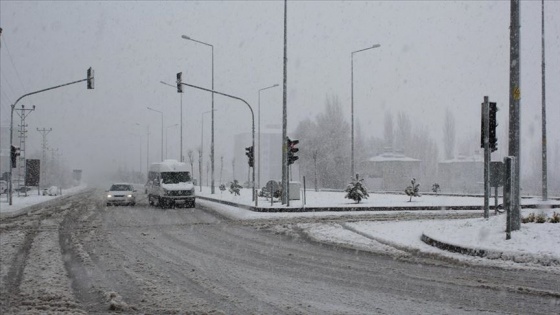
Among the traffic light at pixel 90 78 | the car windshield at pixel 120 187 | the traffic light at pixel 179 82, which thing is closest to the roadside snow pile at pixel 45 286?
the traffic light at pixel 179 82

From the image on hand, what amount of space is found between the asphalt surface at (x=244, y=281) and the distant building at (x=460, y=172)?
71.6 meters

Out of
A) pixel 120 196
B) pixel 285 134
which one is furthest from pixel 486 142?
pixel 120 196

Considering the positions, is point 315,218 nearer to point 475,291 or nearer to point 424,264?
point 424,264

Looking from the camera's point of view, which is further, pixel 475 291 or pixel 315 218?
pixel 315 218

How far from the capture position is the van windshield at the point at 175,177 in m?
31.5

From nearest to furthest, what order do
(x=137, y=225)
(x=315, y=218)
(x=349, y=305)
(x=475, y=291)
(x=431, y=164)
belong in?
1. (x=349, y=305)
2. (x=475, y=291)
3. (x=137, y=225)
4. (x=315, y=218)
5. (x=431, y=164)

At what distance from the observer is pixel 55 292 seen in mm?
7418

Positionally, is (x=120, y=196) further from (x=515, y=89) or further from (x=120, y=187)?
(x=515, y=89)

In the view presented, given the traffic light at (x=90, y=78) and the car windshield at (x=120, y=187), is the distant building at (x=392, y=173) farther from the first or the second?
the traffic light at (x=90, y=78)

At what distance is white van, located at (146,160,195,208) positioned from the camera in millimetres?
30312

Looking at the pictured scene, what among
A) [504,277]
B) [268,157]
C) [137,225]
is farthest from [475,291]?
[268,157]

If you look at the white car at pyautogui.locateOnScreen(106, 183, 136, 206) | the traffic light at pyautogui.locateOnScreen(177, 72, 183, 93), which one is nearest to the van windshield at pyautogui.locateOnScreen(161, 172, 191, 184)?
the white car at pyautogui.locateOnScreen(106, 183, 136, 206)

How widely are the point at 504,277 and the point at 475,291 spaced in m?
1.47

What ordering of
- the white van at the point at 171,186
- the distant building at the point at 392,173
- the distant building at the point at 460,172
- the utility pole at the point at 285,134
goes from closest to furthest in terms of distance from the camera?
the utility pole at the point at 285,134 < the white van at the point at 171,186 < the distant building at the point at 392,173 < the distant building at the point at 460,172
